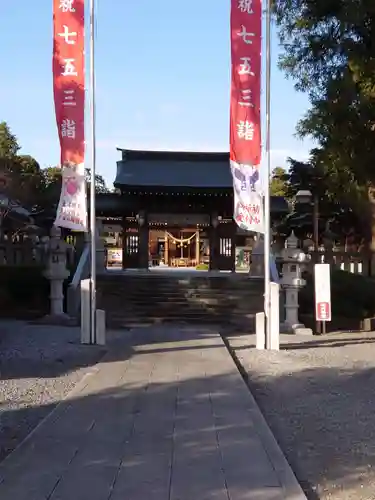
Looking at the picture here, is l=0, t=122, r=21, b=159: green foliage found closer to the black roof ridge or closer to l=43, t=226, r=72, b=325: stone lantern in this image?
the black roof ridge

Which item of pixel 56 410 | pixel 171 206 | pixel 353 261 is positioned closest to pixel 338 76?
pixel 353 261

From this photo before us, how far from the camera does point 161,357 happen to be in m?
10.4

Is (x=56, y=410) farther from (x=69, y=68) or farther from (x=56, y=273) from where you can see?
(x=56, y=273)

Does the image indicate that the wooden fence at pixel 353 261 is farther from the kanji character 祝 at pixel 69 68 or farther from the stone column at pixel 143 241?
the kanji character 祝 at pixel 69 68

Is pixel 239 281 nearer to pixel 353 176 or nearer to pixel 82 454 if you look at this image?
pixel 353 176

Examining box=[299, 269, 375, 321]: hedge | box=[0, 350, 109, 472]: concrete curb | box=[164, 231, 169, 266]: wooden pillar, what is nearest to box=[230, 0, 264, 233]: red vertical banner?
box=[0, 350, 109, 472]: concrete curb

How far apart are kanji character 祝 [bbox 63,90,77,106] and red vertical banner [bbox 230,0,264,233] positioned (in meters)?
3.08

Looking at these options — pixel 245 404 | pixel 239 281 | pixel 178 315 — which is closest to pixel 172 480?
pixel 245 404

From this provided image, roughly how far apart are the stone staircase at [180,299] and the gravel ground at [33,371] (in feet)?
8.59

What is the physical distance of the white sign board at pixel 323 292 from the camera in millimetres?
12773

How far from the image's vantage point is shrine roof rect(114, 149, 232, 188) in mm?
24906

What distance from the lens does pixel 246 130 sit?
11656 mm

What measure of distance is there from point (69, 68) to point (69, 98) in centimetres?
56

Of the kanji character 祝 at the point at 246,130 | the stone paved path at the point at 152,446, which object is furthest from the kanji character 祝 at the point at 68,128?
the stone paved path at the point at 152,446
